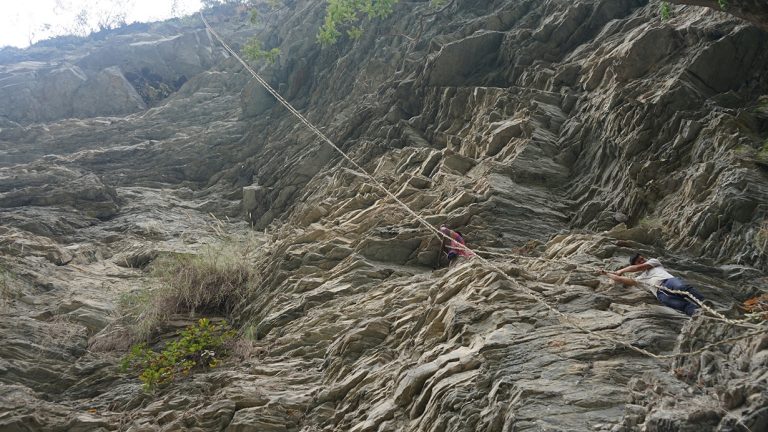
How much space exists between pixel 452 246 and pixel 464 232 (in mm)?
1082

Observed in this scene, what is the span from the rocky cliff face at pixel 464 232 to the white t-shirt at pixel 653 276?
25 centimetres

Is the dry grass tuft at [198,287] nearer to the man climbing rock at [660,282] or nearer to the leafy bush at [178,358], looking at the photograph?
the leafy bush at [178,358]

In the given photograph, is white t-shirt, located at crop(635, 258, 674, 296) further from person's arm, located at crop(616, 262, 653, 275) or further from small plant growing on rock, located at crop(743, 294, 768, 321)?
small plant growing on rock, located at crop(743, 294, 768, 321)

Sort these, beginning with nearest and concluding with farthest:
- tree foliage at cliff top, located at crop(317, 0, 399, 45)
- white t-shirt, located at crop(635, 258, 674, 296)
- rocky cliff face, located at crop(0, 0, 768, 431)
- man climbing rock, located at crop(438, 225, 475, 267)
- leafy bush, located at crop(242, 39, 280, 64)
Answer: rocky cliff face, located at crop(0, 0, 768, 431) < white t-shirt, located at crop(635, 258, 674, 296) < man climbing rock, located at crop(438, 225, 475, 267) < tree foliage at cliff top, located at crop(317, 0, 399, 45) < leafy bush, located at crop(242, 39, 280, 64)

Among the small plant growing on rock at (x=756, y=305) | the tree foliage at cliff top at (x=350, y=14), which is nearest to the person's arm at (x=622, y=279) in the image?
the small plant growing on rock at (x=756, y=305)

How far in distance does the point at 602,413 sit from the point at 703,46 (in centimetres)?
1181

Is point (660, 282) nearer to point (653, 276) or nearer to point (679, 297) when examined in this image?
point (653, 276)

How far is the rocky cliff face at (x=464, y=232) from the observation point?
724 cm

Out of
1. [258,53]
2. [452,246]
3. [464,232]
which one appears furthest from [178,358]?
[258,53]

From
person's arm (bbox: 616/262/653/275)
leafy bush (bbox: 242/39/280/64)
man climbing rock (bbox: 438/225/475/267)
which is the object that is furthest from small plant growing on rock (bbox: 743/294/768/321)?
leafy bush (bbox: 242/39/280/64)

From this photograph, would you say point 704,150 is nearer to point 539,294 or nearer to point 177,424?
point 539,294

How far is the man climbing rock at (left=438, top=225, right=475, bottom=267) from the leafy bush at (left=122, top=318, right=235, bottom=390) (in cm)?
436

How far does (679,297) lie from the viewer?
27.8 feet

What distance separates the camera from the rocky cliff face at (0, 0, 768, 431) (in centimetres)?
724
